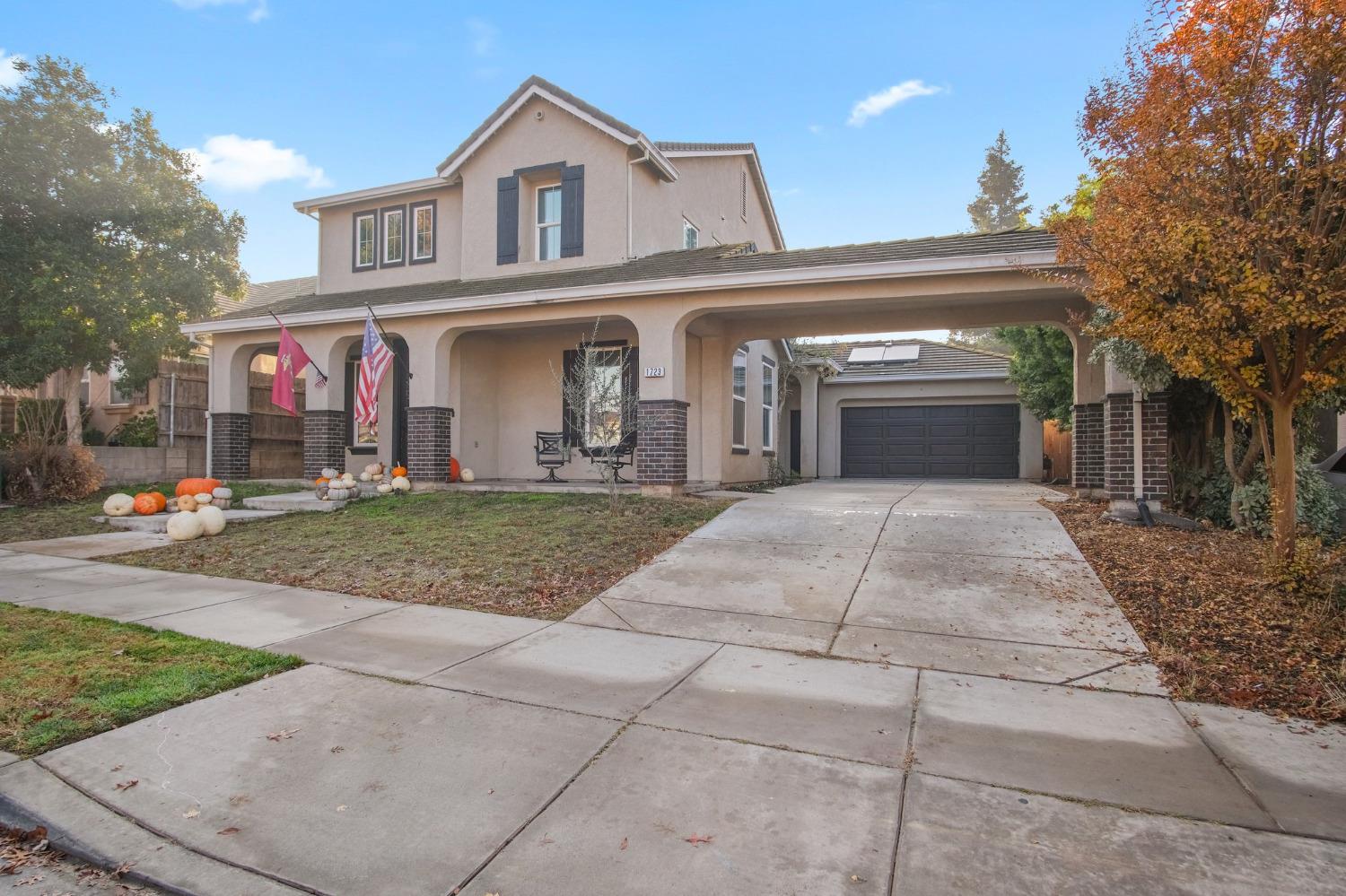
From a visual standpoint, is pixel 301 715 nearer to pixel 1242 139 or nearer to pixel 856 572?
pixel 856 572

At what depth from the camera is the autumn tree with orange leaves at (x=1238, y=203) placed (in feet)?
17.0

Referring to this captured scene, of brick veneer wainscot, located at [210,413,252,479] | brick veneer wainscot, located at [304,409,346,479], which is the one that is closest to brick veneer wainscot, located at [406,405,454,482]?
brick veneer wainscot, located at [304,409,346,479]

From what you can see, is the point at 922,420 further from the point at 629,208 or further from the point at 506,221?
the point at 506,221

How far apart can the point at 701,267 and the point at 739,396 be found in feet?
11.5

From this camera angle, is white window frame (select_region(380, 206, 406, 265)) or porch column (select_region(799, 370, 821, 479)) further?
porch column (select_region(799, 370, 821, 479))

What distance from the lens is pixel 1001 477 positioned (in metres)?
18.3

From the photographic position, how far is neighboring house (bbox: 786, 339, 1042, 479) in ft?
60.0

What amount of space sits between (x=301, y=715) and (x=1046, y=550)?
661 cm

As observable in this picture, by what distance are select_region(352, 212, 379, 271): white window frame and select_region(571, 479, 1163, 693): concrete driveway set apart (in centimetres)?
1039

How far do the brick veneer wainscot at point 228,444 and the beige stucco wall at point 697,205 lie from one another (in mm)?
8780

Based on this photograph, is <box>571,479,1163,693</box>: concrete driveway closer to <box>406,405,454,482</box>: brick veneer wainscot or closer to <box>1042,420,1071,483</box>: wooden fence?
<box>406,405,454,482</box>: brick veneer wainscot

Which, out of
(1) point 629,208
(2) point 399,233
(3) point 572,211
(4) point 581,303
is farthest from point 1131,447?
(2) point 399,233

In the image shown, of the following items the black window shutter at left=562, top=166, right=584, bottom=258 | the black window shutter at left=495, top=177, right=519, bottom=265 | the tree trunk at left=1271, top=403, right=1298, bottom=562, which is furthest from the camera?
the black window shutter at left=495, top=177, right=519, bottom=265

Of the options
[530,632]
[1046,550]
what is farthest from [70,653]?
[1046,550]
